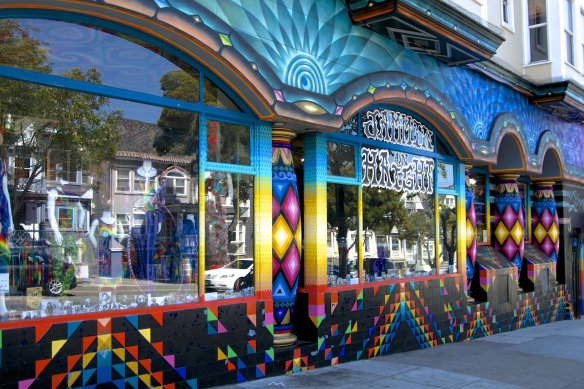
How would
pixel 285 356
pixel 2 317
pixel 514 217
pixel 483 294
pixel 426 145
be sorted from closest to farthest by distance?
pixel 2 317, pixel 285 356, pixel 426 145, pixel 483 294, pixel 514 217

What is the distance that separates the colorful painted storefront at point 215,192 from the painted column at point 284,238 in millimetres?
27

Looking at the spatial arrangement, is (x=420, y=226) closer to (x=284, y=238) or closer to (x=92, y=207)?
(x=284, y=238)

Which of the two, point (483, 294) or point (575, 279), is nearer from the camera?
point (483, 294)

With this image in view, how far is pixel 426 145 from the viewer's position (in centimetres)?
1070

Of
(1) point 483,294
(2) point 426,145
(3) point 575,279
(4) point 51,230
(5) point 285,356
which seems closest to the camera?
(4) point 51,230

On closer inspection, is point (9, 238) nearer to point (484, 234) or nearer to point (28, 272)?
point (28, 272)

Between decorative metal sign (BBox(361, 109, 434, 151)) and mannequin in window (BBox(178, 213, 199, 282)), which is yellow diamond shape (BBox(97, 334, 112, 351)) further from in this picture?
decorative metal sign (BBox(361, 109, 434, 151))

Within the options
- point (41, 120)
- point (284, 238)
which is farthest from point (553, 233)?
point (41, 120)

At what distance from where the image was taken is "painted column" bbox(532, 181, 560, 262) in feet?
51.1

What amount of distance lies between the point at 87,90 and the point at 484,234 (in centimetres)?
1091

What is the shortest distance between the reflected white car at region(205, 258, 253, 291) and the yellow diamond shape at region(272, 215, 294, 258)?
52cm

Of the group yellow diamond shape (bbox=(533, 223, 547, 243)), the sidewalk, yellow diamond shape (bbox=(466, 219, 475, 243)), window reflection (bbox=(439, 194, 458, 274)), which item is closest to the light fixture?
the sidewalk

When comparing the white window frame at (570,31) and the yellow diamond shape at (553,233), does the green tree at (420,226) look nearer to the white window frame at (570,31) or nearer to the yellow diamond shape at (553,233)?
the yellow diamond shape at (553,233)

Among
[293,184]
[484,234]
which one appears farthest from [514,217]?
[293,184]
